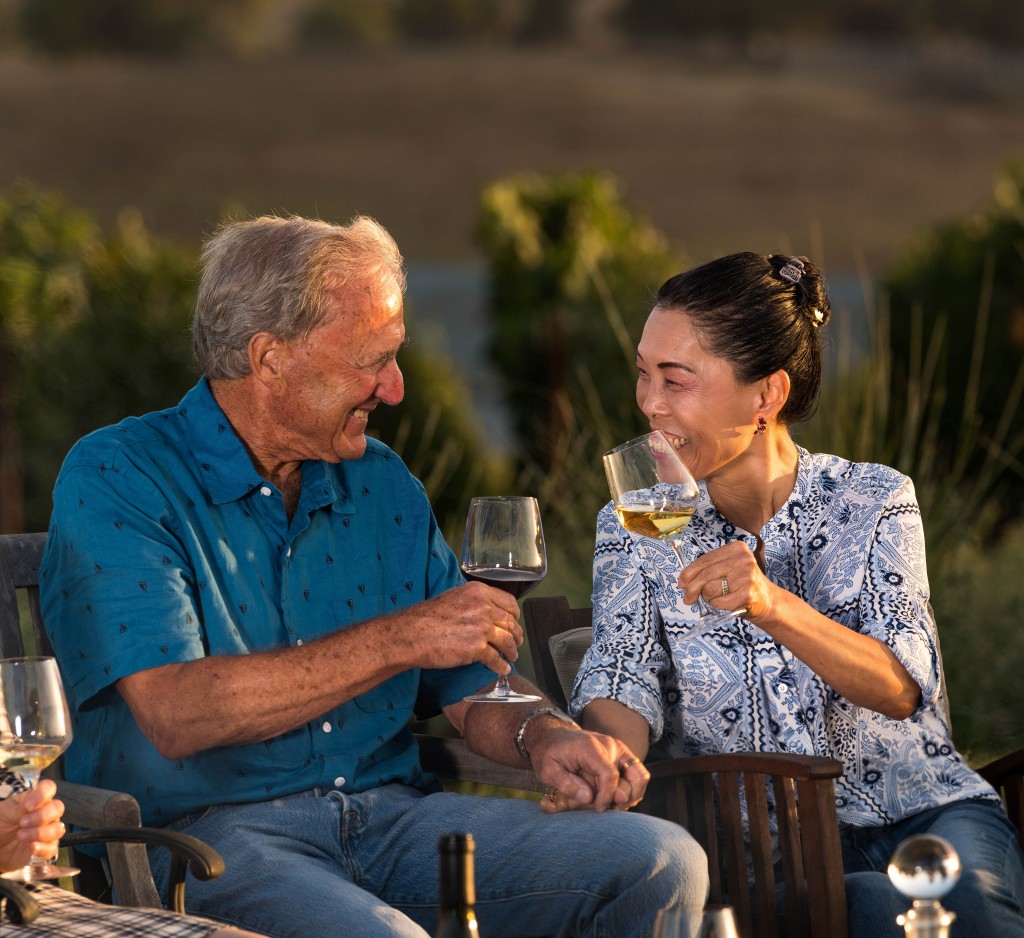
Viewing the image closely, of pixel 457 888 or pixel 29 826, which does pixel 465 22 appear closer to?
pixel 29 826

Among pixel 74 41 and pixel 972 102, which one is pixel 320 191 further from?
pixel 972 102

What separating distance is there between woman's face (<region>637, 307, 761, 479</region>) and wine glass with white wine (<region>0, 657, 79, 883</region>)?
118cm

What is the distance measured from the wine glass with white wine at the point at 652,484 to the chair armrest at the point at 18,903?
3.37 feet

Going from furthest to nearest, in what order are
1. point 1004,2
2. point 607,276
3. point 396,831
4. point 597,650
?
point 1004,2
point 607,276
point 597,650
point 396,831

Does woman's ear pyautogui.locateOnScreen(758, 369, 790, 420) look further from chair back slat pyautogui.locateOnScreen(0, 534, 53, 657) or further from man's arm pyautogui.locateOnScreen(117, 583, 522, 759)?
chair back slat pyautogui.locateOnScreen(0, 534, 53, 657)

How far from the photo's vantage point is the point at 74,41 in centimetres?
1598

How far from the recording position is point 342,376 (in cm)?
259

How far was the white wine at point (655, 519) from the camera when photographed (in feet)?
7.52

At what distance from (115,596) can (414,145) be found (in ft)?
48.3

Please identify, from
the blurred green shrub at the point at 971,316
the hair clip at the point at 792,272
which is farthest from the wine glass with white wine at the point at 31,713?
the blurred green shrub at the point at 971,316

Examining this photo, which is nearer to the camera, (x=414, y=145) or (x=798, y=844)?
(x=798, y=844)

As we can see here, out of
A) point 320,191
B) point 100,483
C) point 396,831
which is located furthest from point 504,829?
point 320,191

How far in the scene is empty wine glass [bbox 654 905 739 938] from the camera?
56.4 inches

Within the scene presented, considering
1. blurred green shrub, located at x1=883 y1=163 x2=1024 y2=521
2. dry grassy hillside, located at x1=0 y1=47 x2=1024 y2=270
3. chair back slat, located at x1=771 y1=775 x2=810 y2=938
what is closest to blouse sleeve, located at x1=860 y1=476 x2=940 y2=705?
chair back slat, located at x1=771 y1=775 x2=810 y2=938
